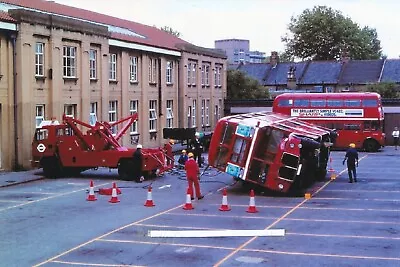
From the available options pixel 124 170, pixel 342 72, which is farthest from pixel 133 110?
pixel 342 72

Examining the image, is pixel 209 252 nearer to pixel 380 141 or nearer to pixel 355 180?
pixel 355 180

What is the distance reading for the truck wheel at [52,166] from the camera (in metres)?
30.4

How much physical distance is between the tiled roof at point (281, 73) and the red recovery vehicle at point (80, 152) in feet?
195

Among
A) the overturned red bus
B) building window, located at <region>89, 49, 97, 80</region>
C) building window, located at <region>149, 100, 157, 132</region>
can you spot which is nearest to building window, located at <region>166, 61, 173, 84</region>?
building window, located at <region>149, 100, 157, 132</region>

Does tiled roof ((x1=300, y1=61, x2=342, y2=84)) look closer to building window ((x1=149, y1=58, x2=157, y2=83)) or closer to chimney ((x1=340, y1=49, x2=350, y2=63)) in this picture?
chimney ((x1=340, y1=49, x2=350, y2=63))

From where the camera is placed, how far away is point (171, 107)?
2034 inches

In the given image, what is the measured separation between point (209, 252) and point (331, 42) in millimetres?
87284

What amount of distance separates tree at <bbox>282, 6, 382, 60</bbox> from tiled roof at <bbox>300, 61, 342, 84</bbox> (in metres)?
9.74

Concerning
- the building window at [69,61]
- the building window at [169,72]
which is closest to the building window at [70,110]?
the building window at [69,61]

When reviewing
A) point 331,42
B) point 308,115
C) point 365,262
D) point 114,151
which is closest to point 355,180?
point 114,151

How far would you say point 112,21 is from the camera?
50.5 meters

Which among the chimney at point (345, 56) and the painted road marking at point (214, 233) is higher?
the chimney at point (345, 56)

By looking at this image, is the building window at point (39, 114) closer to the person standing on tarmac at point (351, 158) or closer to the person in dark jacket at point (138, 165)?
the person in dark jacket at point (138, 165)

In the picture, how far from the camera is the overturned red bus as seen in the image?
78.5 feet
